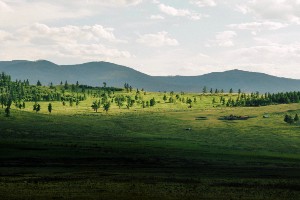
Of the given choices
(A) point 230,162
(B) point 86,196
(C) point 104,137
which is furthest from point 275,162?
(C) point 104,137

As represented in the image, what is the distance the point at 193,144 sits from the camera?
166 metres

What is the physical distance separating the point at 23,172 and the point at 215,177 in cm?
3528

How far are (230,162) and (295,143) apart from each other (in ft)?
225

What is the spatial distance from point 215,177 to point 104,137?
340 ft

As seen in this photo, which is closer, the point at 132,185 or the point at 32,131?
the point at 132,185

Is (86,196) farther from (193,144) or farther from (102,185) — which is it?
(193,144)

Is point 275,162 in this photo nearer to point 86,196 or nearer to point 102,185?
point 102,185

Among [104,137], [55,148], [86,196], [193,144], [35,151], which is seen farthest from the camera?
[104,137]

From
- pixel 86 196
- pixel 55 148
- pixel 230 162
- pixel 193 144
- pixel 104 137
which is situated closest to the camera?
pixel 86 196

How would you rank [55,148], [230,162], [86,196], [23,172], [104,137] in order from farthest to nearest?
1. [104,137]
2. [55,148]
3. [230,162]
4. [23,172]
5. [86,196]

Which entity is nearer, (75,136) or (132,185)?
(132,185)

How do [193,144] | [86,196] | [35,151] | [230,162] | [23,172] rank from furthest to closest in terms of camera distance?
[193,144] < [35,151] < [230,162] < [23,172] < [86,196]

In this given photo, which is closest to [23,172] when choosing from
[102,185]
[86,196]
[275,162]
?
[102,185]

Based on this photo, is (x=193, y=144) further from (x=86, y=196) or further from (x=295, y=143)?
(x=86, y=196)
